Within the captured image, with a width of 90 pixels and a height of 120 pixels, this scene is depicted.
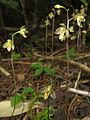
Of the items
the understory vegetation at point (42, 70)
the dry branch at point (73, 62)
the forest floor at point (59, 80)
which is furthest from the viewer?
the dry branch at point (73, 62)

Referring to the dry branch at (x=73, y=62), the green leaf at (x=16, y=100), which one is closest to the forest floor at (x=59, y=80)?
the dry branch at (x=73, y=62)

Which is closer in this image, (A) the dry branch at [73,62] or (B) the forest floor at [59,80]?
(B) the forest floor at [59,80]

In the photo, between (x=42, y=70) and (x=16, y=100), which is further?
(x=42, y=70)

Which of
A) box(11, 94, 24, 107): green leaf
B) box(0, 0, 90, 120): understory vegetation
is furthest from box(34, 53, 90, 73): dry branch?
box(11, 94, 24, 107): green leaf

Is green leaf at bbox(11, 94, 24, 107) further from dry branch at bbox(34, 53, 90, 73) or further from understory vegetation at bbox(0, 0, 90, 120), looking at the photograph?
dry branch at bbox(34, 53, 90, 73)

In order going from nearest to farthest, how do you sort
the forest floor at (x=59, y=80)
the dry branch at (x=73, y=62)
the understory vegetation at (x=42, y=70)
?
the understory vegetation at (x=42, y=70)
the forest floor at (x=59, y=80)
the dry branch at (x=73, y=62)

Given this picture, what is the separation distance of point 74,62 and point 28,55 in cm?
68

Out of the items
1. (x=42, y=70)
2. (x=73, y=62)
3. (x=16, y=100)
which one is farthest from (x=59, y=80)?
(x=16, y=100)

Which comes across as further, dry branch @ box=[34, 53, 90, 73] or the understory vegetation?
dry branch @ box=[34, 53, 90, 73]

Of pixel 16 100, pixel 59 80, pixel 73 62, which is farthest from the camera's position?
pixel 73 62

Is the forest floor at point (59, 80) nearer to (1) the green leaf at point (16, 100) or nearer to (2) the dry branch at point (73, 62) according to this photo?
(2) the dry branch at point (73, 62)

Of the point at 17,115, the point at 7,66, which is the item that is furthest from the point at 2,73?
the point at 17,115

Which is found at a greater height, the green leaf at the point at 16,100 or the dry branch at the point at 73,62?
the dry branch at the point at 73,62

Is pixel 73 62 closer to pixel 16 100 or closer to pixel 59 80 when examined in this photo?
pixel 59 80
